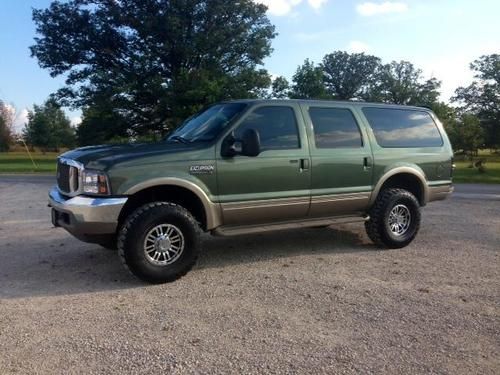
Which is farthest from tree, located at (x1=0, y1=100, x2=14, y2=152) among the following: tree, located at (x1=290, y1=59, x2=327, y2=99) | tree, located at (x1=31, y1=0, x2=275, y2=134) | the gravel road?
the gravel road

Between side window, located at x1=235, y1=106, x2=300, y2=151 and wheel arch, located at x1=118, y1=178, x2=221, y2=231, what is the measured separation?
0.92 metres

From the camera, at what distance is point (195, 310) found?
4574mm

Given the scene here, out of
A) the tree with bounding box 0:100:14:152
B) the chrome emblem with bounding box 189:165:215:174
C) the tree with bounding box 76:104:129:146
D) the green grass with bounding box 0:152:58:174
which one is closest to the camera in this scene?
the chrome emblem with bounding box 189:165:215:174

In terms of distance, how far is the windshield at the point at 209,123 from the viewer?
19.7 ft

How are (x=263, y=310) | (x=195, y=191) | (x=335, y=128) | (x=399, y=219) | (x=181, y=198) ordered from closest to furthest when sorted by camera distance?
(x=263, y=310)
(x=195, y=191)
(x=181, y=198)
(x=335, y=128)
(x=399, y=219)

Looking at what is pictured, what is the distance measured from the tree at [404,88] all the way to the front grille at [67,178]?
68414 mm

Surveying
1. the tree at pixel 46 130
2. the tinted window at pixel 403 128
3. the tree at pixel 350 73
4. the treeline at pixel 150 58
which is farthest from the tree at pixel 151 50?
the tree at pixel 350 73

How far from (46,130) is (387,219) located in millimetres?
75243

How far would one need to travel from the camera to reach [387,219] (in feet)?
22.8

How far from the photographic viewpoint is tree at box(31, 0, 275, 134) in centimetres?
3362

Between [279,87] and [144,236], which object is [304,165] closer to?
[144,236]

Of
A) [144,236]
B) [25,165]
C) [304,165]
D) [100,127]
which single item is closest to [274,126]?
[304,165]

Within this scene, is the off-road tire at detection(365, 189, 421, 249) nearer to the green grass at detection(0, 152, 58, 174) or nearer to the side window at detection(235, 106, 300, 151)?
the side window at detection(235, 106, 300, 151)

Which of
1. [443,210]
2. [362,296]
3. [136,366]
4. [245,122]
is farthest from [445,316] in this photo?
[443,210]
